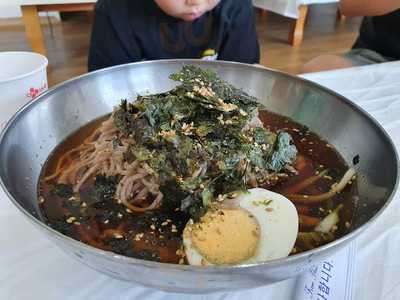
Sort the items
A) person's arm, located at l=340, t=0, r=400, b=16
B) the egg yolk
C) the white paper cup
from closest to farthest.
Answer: the egg yolk, the white paper cup, person's arm, located at l=340, t=0, r=400, b=16

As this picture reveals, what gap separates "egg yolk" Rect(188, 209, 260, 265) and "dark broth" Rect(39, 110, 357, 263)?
0.04 meters

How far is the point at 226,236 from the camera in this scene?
0.55m

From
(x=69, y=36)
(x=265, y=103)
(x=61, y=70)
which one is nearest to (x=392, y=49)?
(x=265, y=103)

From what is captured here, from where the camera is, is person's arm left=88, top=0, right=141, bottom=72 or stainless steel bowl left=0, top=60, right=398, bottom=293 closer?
stainless steel bowl left=0, top=60, right=398, bottom=293

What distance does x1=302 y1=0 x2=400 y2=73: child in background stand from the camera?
1354 mm

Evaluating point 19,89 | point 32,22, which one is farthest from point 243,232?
point 32,22

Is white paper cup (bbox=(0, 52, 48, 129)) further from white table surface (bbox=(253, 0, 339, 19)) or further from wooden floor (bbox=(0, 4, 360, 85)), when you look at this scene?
white table surface (bbox=(253, 0, 339, 19))

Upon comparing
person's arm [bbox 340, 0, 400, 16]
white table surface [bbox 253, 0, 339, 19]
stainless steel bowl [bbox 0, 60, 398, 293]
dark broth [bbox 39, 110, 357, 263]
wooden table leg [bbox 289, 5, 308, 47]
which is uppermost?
person's arm [bbox 340, 0, 400, 16]

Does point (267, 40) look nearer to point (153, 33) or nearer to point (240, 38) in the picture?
point (240, 38)

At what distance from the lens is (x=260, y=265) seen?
41 cm

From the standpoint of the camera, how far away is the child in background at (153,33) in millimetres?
1347

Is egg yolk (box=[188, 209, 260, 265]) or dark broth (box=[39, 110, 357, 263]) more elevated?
egg yolk (box=[188, 209, 260, 265])

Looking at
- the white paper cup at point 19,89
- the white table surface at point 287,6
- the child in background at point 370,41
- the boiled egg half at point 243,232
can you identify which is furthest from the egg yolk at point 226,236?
the white table surface at point 287,6

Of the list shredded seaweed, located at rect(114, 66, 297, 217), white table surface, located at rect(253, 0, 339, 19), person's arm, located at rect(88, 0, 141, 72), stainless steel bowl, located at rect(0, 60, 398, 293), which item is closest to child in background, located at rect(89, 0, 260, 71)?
person's arm, located at rect(88, 0, 141, 72)
